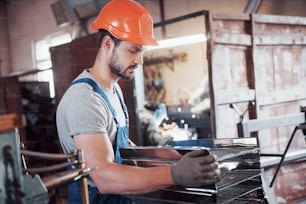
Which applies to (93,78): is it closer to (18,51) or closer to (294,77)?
(18,51)

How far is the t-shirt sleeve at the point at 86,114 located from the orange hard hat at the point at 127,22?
0.26 meters

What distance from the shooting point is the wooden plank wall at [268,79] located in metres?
2.31

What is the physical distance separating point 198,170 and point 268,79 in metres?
1.64

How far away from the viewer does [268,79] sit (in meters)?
2.40

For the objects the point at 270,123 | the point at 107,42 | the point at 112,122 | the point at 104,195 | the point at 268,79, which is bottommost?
the point at 104,195

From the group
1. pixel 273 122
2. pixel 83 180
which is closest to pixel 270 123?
pixel 273 122

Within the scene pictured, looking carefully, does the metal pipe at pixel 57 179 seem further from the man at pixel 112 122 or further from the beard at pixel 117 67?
the beard at pixel 117 67

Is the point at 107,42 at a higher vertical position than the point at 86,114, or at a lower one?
higher

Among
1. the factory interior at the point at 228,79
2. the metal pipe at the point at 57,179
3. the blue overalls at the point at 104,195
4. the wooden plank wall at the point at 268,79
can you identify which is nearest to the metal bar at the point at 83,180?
the metal pipe at the point at 57,179

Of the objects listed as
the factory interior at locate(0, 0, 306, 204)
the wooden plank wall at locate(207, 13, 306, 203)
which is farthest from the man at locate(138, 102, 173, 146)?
the wooden plank wall at locate(207, 13, 306, 203)

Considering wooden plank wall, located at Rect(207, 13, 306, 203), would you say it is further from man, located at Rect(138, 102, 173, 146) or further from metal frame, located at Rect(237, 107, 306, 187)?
man, located at Rect(138, 102, 173, 146)

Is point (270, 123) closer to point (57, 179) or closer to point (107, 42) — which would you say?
point (107, 42)

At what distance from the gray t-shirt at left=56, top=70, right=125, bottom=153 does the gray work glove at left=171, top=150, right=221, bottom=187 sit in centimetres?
32

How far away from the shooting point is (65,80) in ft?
5.86
